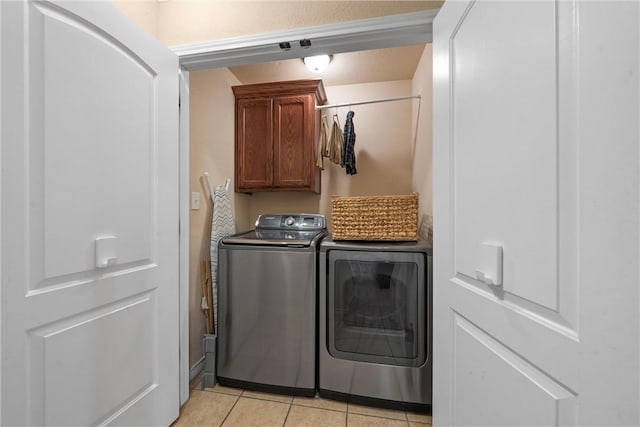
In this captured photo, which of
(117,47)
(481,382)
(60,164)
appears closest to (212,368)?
(60,164)

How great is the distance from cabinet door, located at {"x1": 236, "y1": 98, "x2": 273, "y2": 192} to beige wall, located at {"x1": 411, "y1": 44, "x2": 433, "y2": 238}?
1359 mm

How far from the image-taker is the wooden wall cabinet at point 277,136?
2311 mm

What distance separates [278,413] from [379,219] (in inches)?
50.5

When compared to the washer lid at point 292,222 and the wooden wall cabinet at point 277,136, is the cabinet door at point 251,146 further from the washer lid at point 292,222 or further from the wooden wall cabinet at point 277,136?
the washer lid at point 292,222

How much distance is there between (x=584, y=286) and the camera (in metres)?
0.44

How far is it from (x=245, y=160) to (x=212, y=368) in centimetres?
170

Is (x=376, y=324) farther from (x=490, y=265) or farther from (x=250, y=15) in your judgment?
(x=250, y=15)

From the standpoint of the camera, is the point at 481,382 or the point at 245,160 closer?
the point at 481,382

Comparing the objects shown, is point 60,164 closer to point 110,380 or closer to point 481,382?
point 110,380

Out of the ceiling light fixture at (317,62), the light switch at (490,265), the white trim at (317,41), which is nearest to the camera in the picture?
the light switch at (490,265)

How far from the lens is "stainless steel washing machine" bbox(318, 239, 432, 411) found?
1456mm

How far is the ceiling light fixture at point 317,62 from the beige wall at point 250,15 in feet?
2.62

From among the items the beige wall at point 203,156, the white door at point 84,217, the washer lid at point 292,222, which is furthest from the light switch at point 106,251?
the washer lid at point 292,222

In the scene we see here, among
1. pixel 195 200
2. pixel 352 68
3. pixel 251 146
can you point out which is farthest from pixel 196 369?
pixel 352 68
